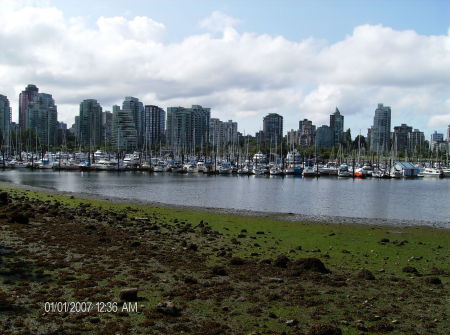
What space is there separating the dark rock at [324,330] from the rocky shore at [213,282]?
1.3 inches

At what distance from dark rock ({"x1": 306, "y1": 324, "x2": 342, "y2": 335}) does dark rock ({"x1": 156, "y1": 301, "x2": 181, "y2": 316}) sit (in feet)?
11.8

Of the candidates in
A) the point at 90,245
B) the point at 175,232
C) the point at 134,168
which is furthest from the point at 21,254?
the point at 134,168

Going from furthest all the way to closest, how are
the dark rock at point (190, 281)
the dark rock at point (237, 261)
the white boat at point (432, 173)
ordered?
the white boat at point (432, 173), the dark rock at point (237, 261), the dark rock at point (190, 281)

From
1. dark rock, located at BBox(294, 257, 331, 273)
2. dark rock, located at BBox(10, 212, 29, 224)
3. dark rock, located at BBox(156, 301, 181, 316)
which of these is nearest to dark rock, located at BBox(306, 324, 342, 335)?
dark rock, located at BBox(156, 301, 181, 316)

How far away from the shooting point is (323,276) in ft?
53.1

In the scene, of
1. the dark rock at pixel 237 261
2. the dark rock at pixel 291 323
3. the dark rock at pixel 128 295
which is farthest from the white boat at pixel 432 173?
the dark rock at pixel 128 295

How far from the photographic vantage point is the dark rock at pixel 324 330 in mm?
10791

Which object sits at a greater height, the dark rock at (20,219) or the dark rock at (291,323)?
the dark rock at (20,219)

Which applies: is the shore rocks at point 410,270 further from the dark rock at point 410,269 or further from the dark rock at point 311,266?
the dark rock at point 311,266

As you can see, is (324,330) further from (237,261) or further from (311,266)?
(237,261)

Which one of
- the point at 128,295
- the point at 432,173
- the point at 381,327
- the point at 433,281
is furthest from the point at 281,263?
the point at 432,173

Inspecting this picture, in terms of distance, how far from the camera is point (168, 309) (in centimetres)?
1191

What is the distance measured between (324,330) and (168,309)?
419 centimetres

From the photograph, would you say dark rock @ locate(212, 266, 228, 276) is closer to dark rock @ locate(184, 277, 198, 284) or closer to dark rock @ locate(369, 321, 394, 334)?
dark rock @ locate(184, 277, 198, 284)
